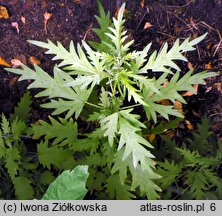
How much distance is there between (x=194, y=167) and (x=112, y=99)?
0.76 metres

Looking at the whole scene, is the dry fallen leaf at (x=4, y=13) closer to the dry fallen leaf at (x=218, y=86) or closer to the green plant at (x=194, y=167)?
the green plant at (x=194, y=167)

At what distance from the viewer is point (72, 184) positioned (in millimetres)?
1491

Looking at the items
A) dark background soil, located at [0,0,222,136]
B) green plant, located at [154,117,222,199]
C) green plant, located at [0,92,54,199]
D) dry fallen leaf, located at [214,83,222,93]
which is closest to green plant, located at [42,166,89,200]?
green plant, located at [0,92,54,199]

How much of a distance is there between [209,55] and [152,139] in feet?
2.14

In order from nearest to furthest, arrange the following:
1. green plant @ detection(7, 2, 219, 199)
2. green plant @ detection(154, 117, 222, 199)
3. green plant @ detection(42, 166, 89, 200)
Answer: green plant @ detection(42, 166, 89, 200) → green plant @ detection(7, 2, 219, 199) → green plant @ detection(154, 117, 222, 199)

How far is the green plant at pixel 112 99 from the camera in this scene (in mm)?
1882

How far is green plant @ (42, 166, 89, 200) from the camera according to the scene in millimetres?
1486

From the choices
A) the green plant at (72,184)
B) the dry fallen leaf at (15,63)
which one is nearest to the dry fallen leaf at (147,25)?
the dry fallen leaf at (15,63)

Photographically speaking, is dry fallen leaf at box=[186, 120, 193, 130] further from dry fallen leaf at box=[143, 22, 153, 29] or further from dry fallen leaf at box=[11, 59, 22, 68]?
dry fallen leaf at box=[11, 59, 22, 68]

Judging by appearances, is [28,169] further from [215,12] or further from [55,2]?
[215,12]

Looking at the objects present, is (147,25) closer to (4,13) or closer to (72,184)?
(4,13)

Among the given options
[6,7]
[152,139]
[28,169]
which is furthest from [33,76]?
→ [152,139]

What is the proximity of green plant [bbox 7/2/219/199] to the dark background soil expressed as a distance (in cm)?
47

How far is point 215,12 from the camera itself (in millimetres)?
2588
